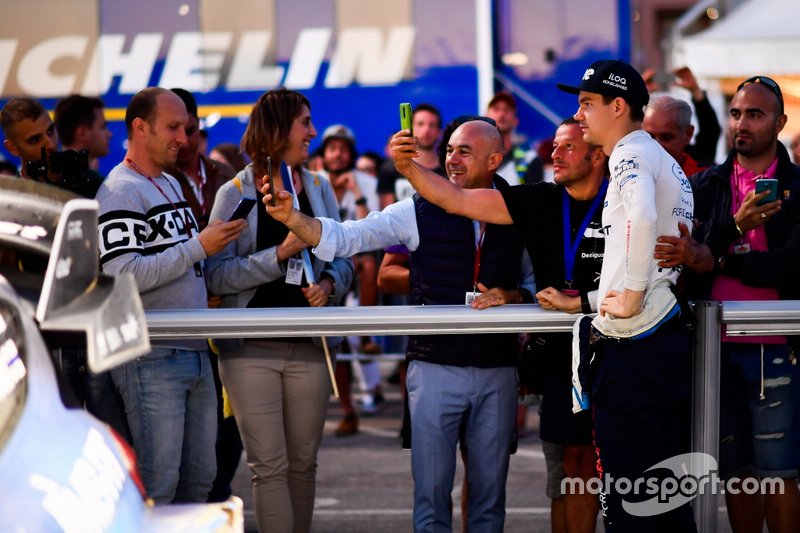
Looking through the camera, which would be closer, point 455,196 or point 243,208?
point 455,196

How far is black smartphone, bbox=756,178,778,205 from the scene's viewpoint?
5340mm

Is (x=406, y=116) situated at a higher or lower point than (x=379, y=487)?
higher

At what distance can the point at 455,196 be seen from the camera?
17.4 feet

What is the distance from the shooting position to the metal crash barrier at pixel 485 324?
4902 millimetres

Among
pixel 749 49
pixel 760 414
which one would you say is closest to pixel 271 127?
pixel 760 414

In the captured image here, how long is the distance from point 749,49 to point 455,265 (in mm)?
9332

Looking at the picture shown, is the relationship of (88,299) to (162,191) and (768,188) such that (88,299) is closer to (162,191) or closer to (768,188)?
(162,191)

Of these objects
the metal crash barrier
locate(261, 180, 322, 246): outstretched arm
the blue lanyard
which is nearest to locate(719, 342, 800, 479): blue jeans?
the metal crash barrier

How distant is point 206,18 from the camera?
44.4 ft

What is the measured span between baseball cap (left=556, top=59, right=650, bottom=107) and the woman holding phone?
1546 millimetres

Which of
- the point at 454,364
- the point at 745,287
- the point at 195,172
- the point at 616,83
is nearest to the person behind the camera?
the point at 616,83

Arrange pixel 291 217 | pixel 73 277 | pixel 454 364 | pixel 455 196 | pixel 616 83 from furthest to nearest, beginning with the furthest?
pixel 454 364 < pixel 455 196 < pixel 291 217 < pixel 616 83 < pixel 73 277

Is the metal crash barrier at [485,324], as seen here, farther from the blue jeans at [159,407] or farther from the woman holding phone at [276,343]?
the woman holding phone at [276,343]

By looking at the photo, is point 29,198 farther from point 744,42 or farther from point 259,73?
point 744,42
